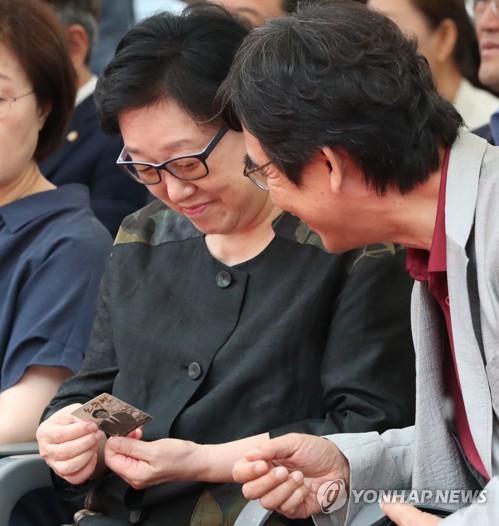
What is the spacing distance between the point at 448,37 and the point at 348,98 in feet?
6.86

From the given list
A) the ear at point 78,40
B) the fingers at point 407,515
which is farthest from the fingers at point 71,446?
the ear at point 78,40

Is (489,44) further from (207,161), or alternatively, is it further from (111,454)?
(111,454)

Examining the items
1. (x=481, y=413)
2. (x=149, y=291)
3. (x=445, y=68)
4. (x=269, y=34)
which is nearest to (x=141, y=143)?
(x=149, y=291)

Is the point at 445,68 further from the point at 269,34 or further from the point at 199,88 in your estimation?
the point at 269,34

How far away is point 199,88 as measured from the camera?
7.73ft

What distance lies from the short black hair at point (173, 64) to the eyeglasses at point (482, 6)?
4.25ft

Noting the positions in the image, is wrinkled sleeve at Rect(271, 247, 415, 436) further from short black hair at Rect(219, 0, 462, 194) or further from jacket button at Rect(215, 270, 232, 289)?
short black hair at Rect(219, 0, 462, 194)

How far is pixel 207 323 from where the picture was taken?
239cm


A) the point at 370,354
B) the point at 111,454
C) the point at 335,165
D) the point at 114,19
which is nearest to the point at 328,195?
the point at 335,165

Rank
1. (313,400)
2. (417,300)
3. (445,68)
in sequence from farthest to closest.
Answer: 1. (445,68)
2. (313,400)
3. (417,300)

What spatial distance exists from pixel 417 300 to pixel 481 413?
264 mm

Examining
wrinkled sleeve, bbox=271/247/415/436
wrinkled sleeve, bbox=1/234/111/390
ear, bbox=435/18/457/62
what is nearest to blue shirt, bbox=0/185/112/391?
wrinkled sleeve, bbox=1/234/111/390

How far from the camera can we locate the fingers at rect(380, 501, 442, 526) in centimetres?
186

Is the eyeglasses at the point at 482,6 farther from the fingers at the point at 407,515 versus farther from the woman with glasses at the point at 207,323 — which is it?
the fingers at the point at 407,515
